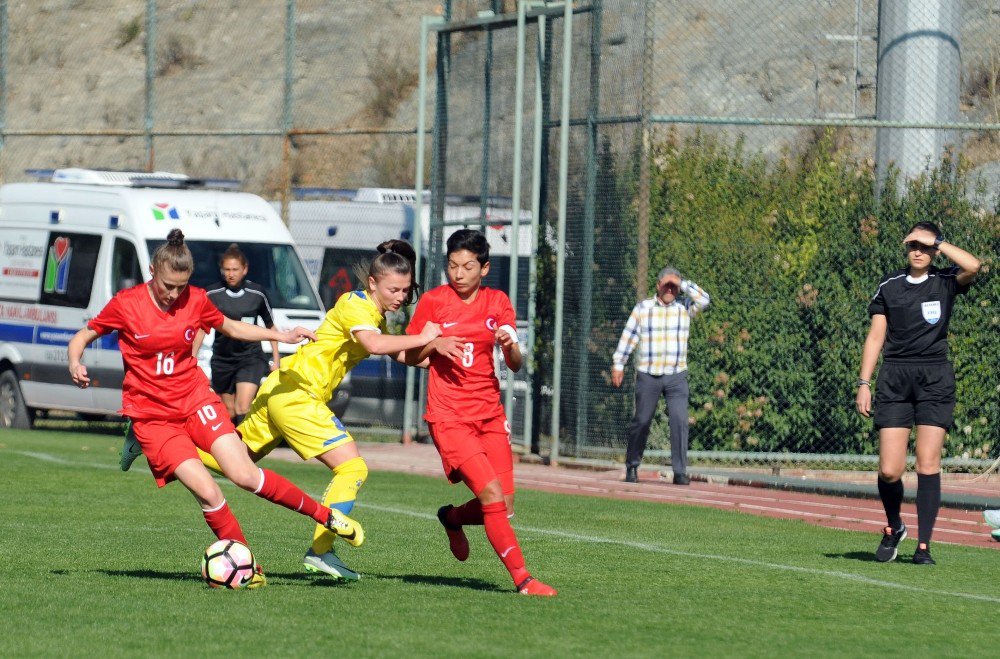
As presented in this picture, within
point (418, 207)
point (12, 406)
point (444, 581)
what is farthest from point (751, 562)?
point (12, 406)

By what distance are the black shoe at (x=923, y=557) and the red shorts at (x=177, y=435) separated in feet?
14.1

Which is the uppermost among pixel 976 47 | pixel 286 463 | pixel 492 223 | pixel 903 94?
pixel 976 47

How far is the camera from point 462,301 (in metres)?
8.55

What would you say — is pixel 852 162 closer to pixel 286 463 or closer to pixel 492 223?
pixel 492 223

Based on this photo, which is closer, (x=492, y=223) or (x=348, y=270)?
(x=492, y=223)

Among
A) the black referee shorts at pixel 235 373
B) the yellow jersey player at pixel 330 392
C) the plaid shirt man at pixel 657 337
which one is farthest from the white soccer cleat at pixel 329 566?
the plaid shirt man at pixel 657 337

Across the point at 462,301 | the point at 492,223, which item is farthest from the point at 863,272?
the point at 462,301

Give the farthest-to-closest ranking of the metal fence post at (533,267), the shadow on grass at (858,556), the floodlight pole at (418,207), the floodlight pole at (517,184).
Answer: the floodlight pole at (418,207) → the metal fence post at (533,267) → the floodlight pole at (517,184) → the shadow on grass at (858,556)

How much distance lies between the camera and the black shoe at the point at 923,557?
10.2 metres

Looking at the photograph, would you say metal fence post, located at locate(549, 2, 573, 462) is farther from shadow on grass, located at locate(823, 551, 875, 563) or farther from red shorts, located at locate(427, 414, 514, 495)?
red shorts, located at locate(427, 414, 514, 495)

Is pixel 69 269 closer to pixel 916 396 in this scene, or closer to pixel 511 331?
pixel 916 396

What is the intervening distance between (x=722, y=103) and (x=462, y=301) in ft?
74.0

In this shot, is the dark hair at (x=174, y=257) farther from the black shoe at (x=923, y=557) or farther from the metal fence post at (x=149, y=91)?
the metal fence post at (x=149, y=91)

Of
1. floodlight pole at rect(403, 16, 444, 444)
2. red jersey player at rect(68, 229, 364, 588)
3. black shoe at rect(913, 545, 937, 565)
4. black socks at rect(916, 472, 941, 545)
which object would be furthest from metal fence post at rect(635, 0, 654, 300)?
red jersey player at rect(68, 229, 364, 588)
